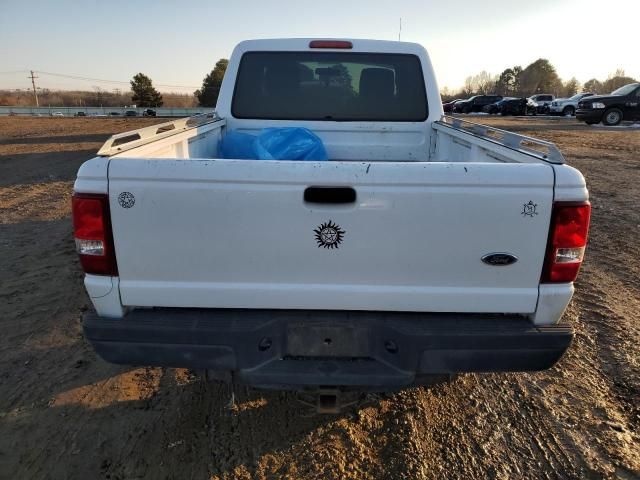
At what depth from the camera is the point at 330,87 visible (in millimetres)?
4309

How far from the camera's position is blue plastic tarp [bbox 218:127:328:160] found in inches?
143

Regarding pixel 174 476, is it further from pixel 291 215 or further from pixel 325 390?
pixel 291 215

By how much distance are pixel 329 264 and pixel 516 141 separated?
1463 mm

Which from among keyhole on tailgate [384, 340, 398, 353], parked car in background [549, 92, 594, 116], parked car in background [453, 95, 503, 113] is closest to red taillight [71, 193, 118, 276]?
keyhole on tailgate [384, 340, 398, 353]

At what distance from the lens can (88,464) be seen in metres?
2.49

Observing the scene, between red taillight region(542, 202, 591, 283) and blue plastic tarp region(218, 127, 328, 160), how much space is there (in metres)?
2.18

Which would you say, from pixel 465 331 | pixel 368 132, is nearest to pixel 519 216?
pixel 465 331

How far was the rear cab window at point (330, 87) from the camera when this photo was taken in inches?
164

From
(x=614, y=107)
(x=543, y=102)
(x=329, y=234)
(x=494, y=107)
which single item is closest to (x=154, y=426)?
(x=329, y=234)

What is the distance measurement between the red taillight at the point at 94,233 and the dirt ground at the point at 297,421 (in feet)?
3.96

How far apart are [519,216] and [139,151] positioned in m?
1.88

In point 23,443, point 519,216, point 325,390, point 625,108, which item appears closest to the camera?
point 519,216

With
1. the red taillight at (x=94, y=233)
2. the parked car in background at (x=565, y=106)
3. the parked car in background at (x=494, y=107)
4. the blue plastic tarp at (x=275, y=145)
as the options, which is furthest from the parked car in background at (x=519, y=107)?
the red taillight at (x=94, y=233)

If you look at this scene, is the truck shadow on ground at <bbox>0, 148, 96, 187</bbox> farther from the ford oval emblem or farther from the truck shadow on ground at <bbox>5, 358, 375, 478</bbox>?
the ford oval emblem
